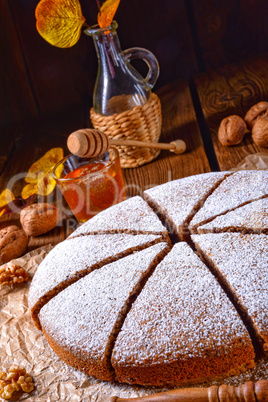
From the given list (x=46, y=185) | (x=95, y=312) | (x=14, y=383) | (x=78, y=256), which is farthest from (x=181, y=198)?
(x=46, y=185)

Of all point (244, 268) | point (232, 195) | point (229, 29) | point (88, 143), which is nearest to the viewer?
point (244, 268)

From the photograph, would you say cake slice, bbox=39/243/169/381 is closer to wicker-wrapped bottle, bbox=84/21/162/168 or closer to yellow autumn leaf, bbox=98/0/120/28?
wicker-wrapped bottle, bbox=84/21/162/168

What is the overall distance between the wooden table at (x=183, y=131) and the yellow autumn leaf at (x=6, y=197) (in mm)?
67

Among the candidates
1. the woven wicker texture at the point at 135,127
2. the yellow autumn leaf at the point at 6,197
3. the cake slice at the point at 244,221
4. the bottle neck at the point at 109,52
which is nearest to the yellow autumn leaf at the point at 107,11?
the bottle neck at the point at 109,52

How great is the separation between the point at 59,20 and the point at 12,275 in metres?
1.05

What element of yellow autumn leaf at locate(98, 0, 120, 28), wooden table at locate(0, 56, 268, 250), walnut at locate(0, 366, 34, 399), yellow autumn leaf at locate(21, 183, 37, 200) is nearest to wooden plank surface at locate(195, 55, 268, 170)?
wooden table at locate(0, 56, 268, 250)

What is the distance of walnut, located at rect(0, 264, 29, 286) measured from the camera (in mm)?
1593

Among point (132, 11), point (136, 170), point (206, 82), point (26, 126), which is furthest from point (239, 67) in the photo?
point (26, 126)

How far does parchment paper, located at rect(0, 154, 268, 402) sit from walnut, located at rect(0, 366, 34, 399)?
0.06 feet

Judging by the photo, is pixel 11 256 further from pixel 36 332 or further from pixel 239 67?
pixel 239 67

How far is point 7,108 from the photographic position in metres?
3.02

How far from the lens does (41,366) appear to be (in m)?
1.26

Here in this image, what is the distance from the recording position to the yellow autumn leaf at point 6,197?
2121mm

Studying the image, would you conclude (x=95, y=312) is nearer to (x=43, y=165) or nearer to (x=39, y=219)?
(x=39, y=219)
